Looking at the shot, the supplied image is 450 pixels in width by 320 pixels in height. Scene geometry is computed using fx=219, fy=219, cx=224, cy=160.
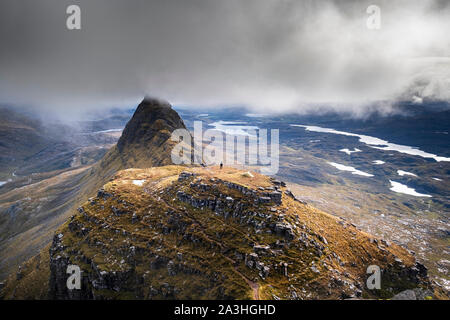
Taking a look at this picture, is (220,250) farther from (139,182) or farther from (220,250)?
(139,182)

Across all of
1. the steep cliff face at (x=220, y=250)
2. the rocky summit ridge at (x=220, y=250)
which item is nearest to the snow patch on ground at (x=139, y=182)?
the rocky summit ridge at (x=220, y=250)

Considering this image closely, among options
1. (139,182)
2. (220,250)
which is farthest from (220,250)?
(139,182)

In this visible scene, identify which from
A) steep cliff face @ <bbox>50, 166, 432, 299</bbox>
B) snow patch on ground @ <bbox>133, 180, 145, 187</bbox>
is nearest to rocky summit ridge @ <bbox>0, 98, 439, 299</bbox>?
steep cliff face @ <bbox>50, 166, 432, 299</bbox>

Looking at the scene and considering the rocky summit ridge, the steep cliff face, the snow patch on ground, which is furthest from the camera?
the snow patch on ground

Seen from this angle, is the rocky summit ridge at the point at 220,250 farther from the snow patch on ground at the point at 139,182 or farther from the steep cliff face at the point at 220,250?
the snow patch on ground at the point at 139,182

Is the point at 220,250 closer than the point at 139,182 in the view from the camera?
Yes

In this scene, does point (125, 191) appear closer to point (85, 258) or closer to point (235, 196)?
point (85, 258)

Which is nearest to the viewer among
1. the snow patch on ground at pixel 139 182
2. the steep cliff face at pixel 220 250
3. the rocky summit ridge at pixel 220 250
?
the steep cliff face at pixel 220 250

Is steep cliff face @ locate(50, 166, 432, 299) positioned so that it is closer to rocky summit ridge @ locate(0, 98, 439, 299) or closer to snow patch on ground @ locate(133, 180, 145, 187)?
rocky summit ridge @ locate(0, 98, 439, 299)
